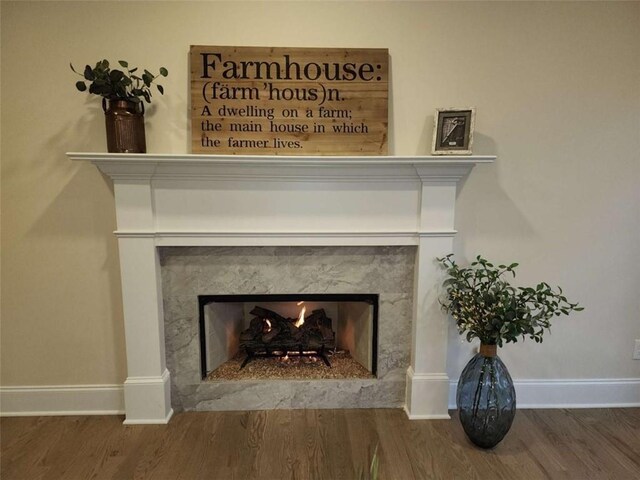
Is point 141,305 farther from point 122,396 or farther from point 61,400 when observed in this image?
point 61,400

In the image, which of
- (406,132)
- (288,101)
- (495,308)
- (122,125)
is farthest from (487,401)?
(122,125)

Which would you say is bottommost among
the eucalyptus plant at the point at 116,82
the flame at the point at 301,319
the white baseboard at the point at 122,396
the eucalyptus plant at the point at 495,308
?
the white baseboard at the point at 122,396

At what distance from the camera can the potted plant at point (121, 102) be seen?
171 centimetres

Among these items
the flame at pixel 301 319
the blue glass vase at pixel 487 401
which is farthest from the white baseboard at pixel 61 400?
the blue glass vase at pixel 487 401

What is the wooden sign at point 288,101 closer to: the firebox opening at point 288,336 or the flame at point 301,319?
the firebox opening at point 288,336

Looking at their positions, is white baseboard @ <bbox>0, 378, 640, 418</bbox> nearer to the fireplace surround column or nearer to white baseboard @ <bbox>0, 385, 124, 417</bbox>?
white baseboard @ <bbox>0, 385, 124, 417</bbox>

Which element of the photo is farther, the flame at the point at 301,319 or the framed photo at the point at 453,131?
the flame at the point at 301,319

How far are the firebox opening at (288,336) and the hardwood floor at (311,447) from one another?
24 centimetres

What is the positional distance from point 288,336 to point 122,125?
4.81 feet

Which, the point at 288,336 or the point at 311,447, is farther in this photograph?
the point at 288,336

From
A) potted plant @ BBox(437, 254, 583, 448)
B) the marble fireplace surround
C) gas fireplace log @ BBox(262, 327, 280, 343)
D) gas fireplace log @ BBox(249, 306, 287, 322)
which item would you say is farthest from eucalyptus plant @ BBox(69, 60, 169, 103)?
potted plant @ BBox(437, 254, 583, 448)

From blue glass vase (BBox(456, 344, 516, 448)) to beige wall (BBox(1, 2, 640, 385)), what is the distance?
33 centimetres

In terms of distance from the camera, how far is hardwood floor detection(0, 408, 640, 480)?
163 cm

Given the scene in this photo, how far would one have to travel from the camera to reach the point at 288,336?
2.33m
